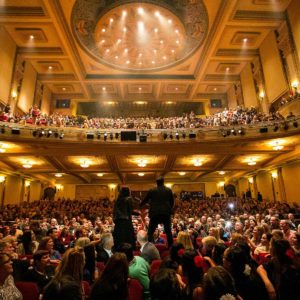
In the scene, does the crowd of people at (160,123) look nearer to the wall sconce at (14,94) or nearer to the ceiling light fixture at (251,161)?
the wall sconce at (14,94)

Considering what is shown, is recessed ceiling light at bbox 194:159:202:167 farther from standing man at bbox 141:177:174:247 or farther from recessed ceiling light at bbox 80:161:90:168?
standing man at bbox 141:177:174:247

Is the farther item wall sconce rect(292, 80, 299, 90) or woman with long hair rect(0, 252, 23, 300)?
wall sconce rect(292, 80, 299, 90)

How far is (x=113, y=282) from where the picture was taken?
6.38 feet

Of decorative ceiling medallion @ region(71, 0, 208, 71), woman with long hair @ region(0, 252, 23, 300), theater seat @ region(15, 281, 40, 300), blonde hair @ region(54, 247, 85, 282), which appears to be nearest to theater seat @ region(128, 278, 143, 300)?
blonde hair @ region(54, 247, 85, 282)

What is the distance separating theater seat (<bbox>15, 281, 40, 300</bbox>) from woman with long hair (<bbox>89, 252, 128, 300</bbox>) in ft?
3.24

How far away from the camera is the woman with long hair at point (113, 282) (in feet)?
6.07

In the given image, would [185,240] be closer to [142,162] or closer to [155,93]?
[142,162]

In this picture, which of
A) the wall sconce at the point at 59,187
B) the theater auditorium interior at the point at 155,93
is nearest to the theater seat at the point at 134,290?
the theater auditorium interior at the point at 155,93

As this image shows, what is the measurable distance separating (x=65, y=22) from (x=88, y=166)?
29.3 ft

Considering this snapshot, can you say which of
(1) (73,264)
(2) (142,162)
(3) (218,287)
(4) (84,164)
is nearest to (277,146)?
(2) (142,162)

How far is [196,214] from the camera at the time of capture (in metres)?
13.5

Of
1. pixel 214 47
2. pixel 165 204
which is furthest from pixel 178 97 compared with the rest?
pixel 165 204

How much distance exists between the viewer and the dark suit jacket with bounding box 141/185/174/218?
4352 millimetres

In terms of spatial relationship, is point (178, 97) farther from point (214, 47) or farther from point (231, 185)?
point (231, 185)
